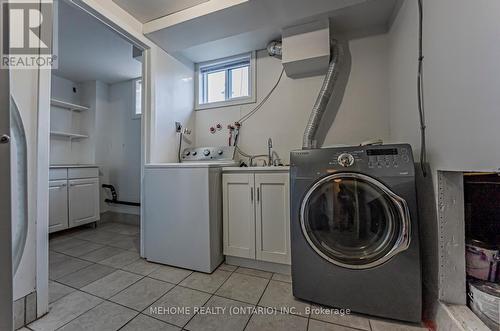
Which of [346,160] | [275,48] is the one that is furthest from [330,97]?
[346,160]

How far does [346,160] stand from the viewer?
1228mm

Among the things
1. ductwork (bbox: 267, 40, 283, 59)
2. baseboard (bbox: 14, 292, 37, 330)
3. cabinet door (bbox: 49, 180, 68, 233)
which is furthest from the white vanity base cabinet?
ductwork (bbox: 267, 40, 283, 59)

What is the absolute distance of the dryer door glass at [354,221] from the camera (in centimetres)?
114

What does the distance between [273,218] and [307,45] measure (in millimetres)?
1602

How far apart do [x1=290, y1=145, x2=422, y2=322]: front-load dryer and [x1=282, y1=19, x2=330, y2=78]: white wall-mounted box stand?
108 cm

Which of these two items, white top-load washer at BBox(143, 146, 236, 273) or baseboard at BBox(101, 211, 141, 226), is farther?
baseboard at BBox(101, 211, 141, 226)

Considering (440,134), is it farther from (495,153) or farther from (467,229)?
(467,229)

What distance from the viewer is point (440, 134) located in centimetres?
106

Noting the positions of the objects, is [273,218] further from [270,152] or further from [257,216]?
[270,152]

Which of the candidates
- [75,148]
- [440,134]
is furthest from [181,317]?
[75,148]

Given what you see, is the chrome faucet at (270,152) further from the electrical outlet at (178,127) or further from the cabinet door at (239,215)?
A: the electrical outlet at (178,127)

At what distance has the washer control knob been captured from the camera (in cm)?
122

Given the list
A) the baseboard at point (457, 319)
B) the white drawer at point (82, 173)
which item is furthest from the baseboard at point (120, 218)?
the baseboard at point (457, 319)

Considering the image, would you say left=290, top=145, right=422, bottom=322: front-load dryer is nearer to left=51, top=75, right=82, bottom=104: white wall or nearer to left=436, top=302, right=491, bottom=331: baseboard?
left=436, top=302, right=491, bottom=331: baseboard
